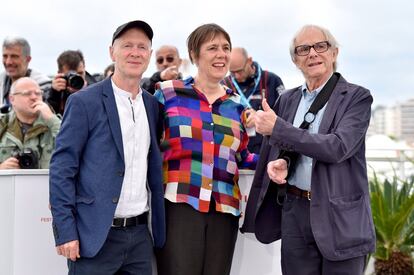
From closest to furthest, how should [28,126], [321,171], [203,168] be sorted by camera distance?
[321,171]
[203,168]
[28,126]

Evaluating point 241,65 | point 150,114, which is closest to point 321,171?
point 150,114

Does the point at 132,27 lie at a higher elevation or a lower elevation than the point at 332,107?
higher

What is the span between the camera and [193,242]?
2.75m

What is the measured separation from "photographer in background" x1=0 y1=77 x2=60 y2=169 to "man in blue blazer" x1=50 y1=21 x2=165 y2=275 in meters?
1.22

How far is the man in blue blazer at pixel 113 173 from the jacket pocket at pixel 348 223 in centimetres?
82

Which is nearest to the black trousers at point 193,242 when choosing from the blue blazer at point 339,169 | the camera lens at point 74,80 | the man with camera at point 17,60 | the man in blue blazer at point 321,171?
the man in blue blazer at point 321,171

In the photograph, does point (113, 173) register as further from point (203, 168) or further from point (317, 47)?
point (317, 47)

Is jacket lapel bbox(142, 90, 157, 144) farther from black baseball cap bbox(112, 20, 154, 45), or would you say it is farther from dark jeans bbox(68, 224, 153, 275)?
dark jeans bbox(68, 224, 153, 275)

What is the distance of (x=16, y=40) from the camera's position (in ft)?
17.3

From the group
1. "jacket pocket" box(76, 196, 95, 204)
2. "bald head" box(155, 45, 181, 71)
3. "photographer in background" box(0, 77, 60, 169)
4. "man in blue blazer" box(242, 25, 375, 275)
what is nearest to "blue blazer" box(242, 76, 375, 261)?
"man in blue blazer" box(242, 25, 375, 275)

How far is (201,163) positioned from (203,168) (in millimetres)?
27

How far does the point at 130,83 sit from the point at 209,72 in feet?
1.51

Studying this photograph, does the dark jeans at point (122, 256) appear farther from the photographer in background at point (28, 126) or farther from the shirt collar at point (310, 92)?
the photographer in background at point (28, 126)

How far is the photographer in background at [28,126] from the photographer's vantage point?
3740 mm
